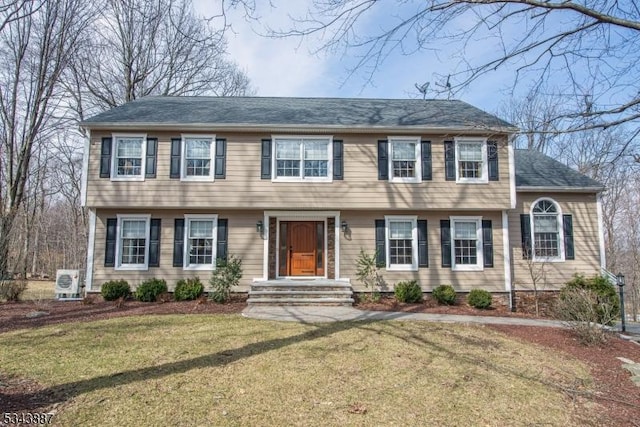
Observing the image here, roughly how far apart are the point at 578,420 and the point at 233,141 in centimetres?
1034

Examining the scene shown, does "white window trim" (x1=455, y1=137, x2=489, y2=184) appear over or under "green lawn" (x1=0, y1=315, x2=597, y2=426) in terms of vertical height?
over

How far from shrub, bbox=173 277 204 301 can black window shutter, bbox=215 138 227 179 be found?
3280mm

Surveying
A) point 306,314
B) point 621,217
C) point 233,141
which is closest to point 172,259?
point 233,141

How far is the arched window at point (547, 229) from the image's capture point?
1208 centimetres

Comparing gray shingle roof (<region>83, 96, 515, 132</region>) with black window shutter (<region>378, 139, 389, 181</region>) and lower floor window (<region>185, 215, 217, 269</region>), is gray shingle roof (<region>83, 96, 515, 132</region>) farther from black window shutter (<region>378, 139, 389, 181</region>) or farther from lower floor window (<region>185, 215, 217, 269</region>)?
lower floor window (<region>185, 215, 217, 269</region>)

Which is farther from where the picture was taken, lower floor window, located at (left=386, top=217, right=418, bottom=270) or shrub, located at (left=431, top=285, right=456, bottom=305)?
lower floor window, located at (left=386, top=217, right=418, bottom=270)

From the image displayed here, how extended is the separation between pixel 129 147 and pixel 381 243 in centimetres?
831

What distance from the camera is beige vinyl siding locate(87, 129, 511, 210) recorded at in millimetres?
11242

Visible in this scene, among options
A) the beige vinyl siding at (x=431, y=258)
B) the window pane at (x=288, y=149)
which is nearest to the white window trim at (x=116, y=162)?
the window pane at (x=288, y=149)

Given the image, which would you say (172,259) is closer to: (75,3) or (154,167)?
(154,167)

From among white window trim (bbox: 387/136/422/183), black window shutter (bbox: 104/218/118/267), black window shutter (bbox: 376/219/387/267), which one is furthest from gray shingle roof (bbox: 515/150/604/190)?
black window shutter (bbox: 104/218/118/267)

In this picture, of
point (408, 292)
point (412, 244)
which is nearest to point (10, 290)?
point (408, 292)

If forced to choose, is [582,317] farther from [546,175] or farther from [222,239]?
[222,239]

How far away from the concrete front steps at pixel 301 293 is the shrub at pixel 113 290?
12.2 ft
